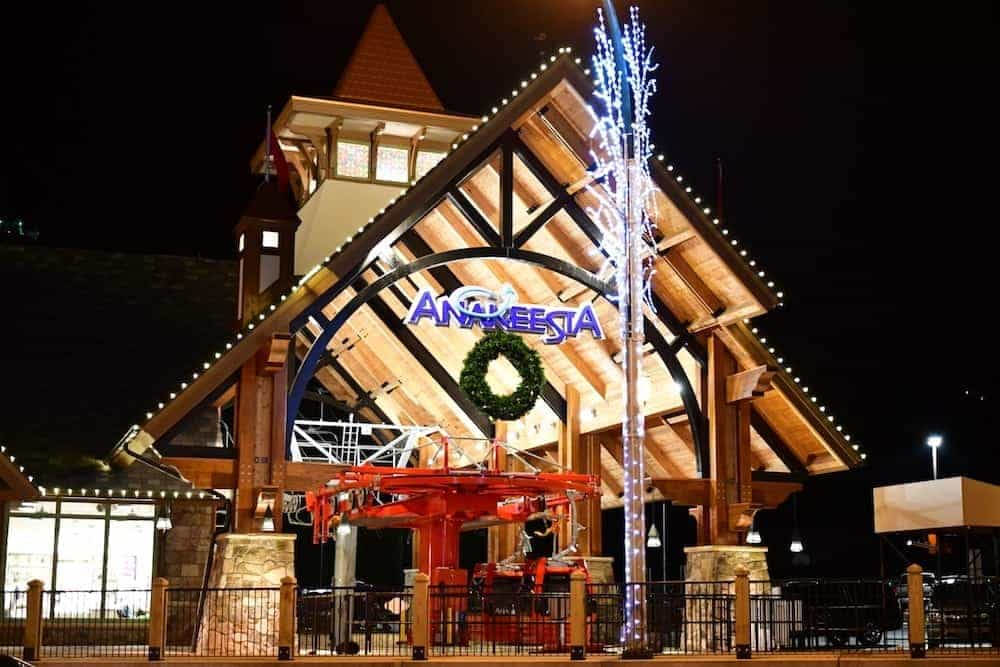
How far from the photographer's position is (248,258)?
2712 cm

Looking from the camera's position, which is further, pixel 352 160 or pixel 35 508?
pixel 352 160

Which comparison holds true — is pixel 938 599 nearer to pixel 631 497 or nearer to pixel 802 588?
pixel 802 588

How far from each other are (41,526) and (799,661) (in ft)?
47.2

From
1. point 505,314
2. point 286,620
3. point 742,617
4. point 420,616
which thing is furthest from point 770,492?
point 286,620

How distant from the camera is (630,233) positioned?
68.4 ft

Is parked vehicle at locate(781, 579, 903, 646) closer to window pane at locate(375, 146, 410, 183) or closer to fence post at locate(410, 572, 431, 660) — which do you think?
fence post at locate(410, 572, 431, 660)

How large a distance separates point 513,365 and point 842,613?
278 inches

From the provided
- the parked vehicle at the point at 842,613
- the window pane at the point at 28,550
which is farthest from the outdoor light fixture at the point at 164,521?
the parked vehicle at the point at 842,613

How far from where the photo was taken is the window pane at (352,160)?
3094 cm

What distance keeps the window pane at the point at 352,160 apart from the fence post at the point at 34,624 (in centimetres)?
1357

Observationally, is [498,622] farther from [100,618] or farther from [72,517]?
[72,517]

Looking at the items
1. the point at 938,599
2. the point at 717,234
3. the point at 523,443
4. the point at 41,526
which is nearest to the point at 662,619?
the point at 938,599

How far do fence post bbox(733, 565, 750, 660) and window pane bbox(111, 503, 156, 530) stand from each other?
12257mm

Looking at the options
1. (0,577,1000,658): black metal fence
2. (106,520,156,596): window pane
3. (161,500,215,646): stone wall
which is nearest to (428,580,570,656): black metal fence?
(0,577,1000,658): black metal fence
